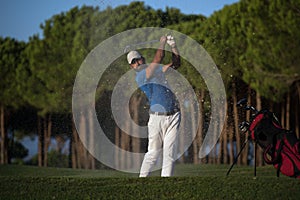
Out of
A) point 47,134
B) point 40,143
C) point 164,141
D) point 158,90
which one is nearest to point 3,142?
point 40,143

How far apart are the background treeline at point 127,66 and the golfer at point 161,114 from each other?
744 cm

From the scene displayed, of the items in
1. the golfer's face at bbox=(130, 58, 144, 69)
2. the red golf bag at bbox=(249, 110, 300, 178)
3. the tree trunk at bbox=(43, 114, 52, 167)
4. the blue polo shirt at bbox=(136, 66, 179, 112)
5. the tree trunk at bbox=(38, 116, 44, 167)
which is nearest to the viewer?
the red golf bag at bbox=(249, 110, 300, 178)

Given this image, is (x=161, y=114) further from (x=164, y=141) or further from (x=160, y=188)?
(x=160, y=188)

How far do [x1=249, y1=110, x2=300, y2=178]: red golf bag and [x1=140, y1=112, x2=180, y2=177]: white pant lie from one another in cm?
120

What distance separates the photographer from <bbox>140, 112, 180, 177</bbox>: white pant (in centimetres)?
919

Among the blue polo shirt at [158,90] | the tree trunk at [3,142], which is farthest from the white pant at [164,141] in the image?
the tree trunk at [3,142]

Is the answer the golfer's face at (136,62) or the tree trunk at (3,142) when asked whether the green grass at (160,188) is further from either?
the tree trunk at (3,142)

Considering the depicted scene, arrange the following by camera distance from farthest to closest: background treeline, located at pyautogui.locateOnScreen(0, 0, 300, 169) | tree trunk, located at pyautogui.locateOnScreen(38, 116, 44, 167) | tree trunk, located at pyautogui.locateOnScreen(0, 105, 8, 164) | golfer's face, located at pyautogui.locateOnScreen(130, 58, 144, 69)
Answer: tree trunk, located at pyautogui.locateOnScreen(0, 105, 8, 164) < tree trunk, located at pyautogui.locateOnScreen(38, 116, 44, 167) < background treeline, located at pyautogui.locateOnScreen(0, 0, 300, 169) < golfer's face, located at pyautogui.locateOnScreen(130, 58, 144, 69)

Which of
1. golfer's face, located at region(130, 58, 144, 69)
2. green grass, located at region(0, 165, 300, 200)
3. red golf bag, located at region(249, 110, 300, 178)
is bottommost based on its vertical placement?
green grass, located at region(0, 165, 300, 200)

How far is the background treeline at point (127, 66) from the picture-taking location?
1997cm

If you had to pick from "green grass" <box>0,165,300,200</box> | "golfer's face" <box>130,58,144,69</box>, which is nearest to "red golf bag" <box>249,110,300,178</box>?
"green grass" <box>0,165,300,200</box>

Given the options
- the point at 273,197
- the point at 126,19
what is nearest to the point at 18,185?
the point at 273,197

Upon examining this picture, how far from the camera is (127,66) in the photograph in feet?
54.8

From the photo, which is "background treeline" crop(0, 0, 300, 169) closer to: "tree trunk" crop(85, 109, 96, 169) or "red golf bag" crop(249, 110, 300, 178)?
"tree trunk" crop(85, 109, 96, 169)
